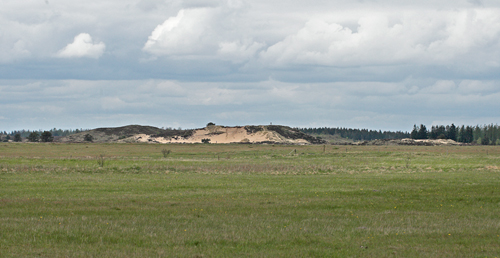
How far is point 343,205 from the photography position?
20.8 m

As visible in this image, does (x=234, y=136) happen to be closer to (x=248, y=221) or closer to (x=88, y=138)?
(x=88, y=138)

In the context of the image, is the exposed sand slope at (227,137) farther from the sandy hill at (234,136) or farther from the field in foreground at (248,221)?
the field in foreground at (248,221)

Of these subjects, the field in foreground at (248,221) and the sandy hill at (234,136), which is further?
the sandy hill at (234,136)

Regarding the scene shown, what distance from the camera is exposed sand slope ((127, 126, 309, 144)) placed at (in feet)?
568

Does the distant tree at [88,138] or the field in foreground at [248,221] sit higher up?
the distant tree at [88,138]

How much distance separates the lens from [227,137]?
18038cm

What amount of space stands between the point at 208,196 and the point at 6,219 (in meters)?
10.5

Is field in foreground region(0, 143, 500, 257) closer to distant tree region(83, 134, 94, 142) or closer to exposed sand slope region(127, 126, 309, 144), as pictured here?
exposed sand slope region(127, 126, 309, 144)

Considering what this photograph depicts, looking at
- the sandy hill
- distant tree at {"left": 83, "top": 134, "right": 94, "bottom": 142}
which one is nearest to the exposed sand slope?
the sandy hill

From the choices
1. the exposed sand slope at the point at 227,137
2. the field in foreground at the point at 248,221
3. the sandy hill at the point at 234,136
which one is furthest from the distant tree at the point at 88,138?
the field in foreground at the point at 248,221

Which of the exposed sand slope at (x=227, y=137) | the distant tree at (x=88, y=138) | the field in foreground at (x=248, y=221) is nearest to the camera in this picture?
the field in foreground at (x=248, y=221)

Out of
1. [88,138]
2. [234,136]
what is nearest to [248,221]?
[234,136]

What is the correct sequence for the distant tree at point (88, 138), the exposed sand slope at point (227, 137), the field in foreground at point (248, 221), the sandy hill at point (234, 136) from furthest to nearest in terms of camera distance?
the distant tree at point (88, 138) → the sandy hill at point (234, 136) → the exposed sand slope at point (227, 137) → the field in foreground at point (248, 221)

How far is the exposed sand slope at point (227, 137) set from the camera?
173m
